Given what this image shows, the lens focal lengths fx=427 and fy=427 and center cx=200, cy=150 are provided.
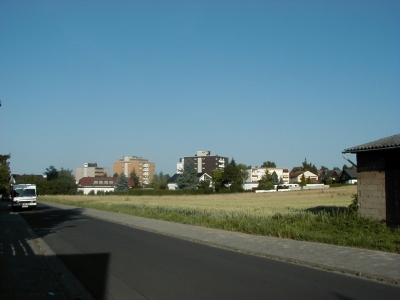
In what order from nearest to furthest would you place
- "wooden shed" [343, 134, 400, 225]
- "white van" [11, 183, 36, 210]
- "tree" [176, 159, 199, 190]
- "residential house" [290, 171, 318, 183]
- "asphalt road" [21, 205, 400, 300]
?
"asphalt road" [21, 205, 400, 300], "wooden shed" [343, 134, 400, 225], "white van" [11, 183, 36, 210], "tree" [176, 159, 199, 190], "residential house" [290, 171, 318, 183]

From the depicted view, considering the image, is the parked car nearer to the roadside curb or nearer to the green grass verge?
the green grass verge

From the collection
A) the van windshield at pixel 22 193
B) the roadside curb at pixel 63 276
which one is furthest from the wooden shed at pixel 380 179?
the van windshield at pixel 22 193

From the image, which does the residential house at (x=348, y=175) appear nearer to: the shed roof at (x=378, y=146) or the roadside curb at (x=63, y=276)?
the shed roof at (x=378, y=146)

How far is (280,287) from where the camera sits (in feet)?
27.0

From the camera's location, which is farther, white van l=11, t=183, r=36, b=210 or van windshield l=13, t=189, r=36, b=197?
van windshield l=13, t=189, r=36, b=197

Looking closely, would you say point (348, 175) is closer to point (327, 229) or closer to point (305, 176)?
point (305, 176)

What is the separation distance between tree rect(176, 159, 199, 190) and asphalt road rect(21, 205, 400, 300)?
285 ft

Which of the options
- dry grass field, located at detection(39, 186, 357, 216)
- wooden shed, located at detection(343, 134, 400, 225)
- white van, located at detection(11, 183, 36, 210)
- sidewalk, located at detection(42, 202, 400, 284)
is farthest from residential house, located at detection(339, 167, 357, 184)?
sidewalk, located at detection(42, 202, 400, 284)

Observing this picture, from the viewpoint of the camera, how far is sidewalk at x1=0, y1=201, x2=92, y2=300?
7844mm

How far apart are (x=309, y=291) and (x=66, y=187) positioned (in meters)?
103

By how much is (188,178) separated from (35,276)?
9283 centimetres

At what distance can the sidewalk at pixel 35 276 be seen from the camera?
7.84m

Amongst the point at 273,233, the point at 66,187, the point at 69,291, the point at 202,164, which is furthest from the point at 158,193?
the point at 202,164

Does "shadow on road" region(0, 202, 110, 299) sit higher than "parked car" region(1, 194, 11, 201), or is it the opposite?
"shadow on road" region(0, 202, 110, 299)
